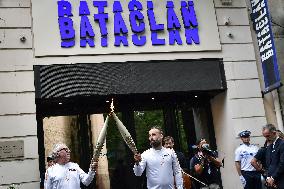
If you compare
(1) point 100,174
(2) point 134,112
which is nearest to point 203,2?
(2) point 134,112

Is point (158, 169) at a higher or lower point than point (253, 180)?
higher

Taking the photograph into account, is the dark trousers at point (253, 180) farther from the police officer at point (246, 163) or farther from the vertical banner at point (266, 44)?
the vertical banner at point (266, 44)

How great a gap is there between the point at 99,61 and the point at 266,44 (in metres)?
4.46

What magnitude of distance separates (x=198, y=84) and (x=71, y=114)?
3.42 metres

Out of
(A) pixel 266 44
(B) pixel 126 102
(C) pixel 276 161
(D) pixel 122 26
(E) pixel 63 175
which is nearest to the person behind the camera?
(E) pixel 63 175

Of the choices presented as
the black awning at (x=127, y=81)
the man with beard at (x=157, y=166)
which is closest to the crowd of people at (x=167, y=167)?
the man with beard at (x=157, y=166)

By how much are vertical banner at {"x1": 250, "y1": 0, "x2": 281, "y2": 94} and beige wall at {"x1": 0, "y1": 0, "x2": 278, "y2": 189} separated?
9.4 inches

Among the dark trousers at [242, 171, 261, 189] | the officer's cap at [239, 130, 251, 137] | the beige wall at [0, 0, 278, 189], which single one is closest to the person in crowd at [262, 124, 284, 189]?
the dark trousers at [242, 171, 261, 189]

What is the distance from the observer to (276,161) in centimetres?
694

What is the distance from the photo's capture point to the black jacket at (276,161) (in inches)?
267

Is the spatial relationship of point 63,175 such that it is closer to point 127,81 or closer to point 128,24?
point 127,81

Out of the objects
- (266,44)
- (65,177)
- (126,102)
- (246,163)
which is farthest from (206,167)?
(266,44)

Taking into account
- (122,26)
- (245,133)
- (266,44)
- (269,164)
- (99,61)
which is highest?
(122,26)

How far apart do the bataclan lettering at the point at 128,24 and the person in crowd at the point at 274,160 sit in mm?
4191
